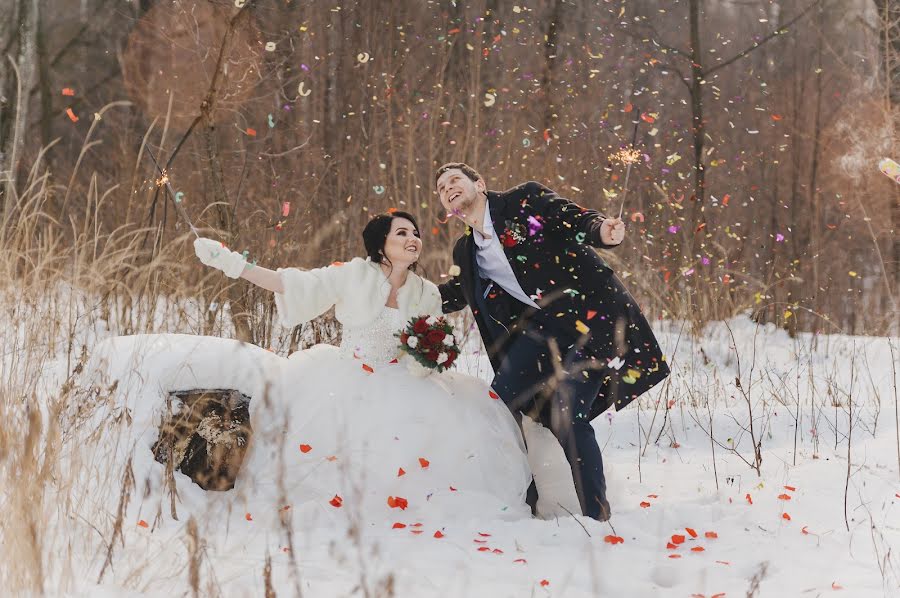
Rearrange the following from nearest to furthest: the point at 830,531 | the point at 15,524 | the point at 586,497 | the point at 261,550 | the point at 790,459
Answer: the point at 15,524 < the point at 261,550 < the point at 830,531 < the point at 586,497 < the point at 790,459

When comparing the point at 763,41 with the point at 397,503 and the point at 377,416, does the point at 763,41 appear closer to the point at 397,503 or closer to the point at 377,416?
the point at 377,416

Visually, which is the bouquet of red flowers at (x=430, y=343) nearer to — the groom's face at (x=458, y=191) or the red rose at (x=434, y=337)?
the red rose at (x=434, y=337)

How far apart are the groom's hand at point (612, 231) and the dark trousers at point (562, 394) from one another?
45 cm

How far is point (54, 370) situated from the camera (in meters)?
3.20

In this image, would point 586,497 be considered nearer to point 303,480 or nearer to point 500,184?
point 303,480

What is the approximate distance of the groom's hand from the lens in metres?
2.90

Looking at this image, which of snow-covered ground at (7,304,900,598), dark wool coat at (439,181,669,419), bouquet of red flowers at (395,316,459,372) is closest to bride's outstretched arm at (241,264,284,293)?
snow-covered ground at (7,304,900,598)

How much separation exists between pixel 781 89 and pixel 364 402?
11.5 metres

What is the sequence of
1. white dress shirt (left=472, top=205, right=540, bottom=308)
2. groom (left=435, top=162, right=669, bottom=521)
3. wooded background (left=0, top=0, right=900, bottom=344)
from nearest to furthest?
groom (left=435, top=162, right=669, bottom=521) < white dress shirt (left=472, top=205, right=540, bottom=308) < wooded background (left=0, top=0, right=900, bottom=344)

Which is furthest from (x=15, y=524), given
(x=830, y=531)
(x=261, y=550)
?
(x=830, y=531)

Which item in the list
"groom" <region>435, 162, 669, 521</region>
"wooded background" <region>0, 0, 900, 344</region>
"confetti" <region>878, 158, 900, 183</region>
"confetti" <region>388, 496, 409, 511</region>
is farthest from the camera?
"wooded background" <region>0, 0, 900, 344</region>

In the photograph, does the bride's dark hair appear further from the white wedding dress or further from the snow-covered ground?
the snow-covered ground

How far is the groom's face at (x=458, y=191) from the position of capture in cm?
327

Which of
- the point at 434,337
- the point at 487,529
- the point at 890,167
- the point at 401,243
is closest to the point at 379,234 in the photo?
the point at 401,243
